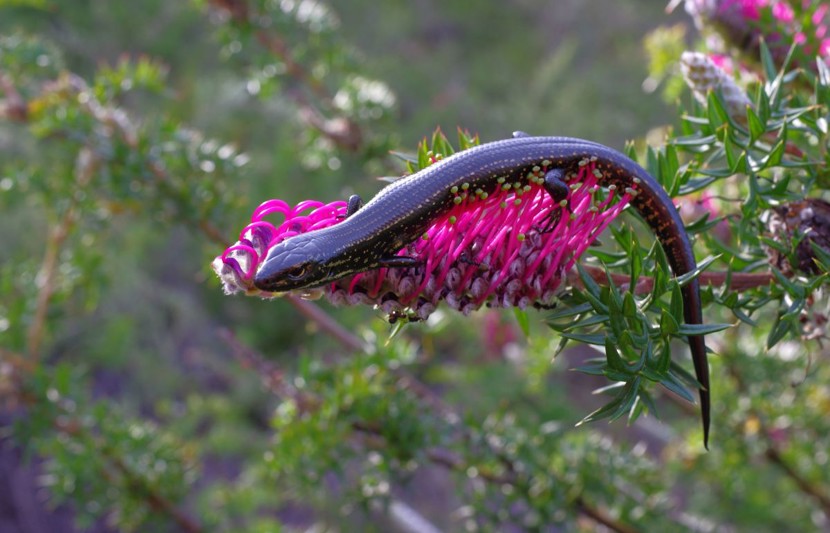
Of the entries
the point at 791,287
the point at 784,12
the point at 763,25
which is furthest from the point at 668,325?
the point at 784,12

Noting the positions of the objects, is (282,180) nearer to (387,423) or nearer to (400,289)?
(387,423)

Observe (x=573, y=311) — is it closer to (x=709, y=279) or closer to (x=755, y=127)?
(x=709, y=279)

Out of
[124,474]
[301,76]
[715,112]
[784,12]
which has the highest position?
[784,12]

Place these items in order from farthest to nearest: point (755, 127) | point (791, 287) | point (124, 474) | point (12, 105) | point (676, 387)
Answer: point (12, 105), point (124, 474), point (755, 127), point (791, 287), point (676, 387)

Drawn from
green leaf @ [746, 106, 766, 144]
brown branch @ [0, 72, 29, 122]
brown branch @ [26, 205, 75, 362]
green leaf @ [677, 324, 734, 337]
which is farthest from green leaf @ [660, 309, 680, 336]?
brown branch @ [0, 72, 29, 122]

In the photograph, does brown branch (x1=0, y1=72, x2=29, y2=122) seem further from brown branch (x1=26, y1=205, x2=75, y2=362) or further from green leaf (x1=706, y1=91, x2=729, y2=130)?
green leaf (x1=706, y1=91, x2=729, y2=130)

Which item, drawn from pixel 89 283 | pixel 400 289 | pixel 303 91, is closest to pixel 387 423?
pixel 400 289

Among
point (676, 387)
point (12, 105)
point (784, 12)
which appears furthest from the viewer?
point (12, 105)
